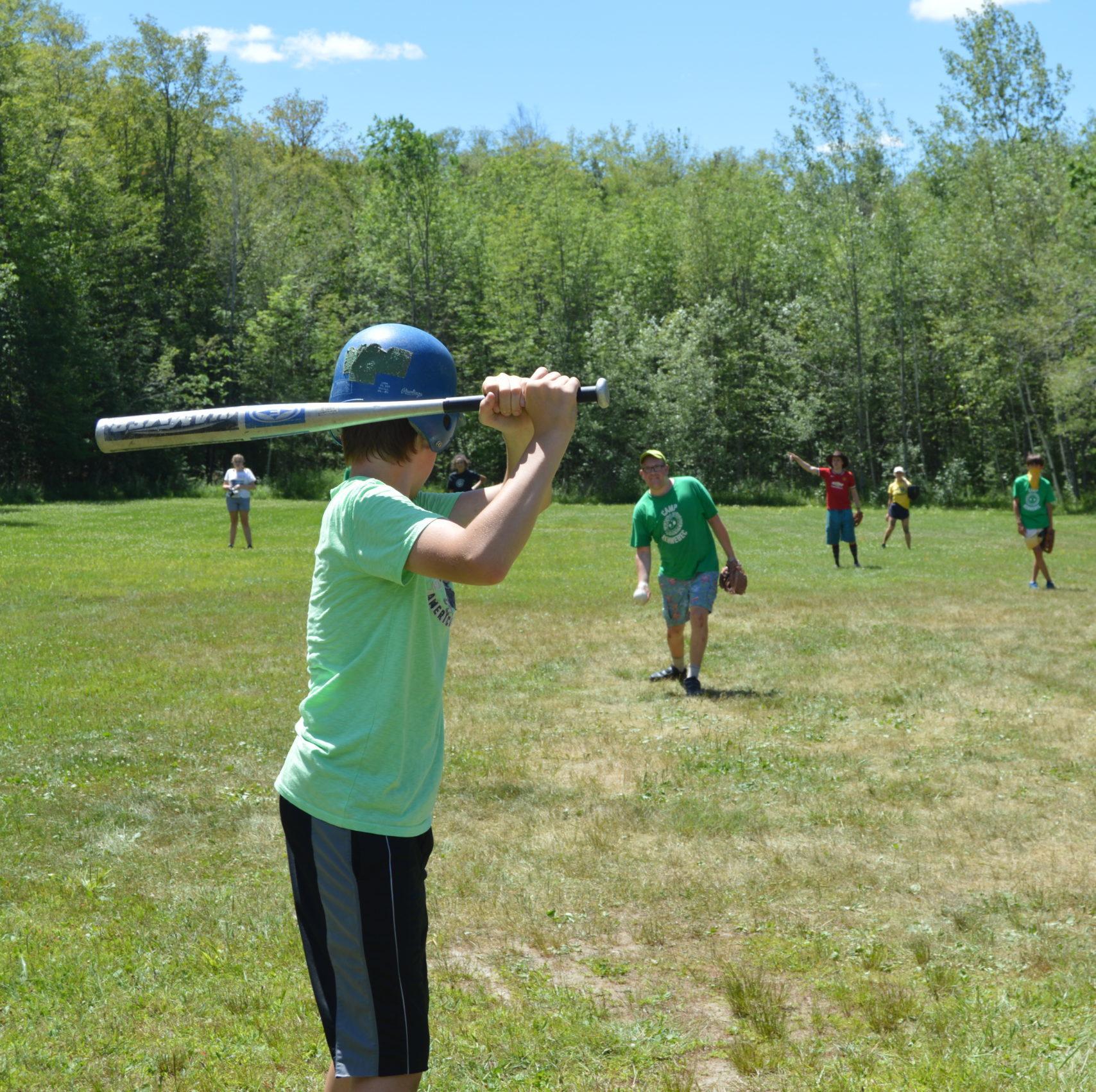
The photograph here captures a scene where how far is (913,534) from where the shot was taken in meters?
31.8

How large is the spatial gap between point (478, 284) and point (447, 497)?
52449mm

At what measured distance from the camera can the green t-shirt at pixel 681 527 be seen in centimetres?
1105

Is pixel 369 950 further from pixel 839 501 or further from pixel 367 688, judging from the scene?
pixel 839 501

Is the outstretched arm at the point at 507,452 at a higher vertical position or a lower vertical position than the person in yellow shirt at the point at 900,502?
higher

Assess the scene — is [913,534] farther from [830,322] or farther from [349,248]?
[349,248]

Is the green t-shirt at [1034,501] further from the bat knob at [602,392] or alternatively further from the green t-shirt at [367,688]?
the green t-shirt at [367,688]

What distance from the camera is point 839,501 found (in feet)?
73.7

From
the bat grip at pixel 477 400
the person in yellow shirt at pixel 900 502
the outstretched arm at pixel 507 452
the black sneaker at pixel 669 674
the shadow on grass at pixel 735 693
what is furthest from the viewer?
the person in yellow shirt at pixel 900 502

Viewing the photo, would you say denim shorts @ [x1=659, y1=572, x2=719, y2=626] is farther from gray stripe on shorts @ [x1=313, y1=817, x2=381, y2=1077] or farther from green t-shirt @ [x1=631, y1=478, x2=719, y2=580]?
gray stripe on shorts @ [x1=313, y1=817, x2=381, y2=1077]

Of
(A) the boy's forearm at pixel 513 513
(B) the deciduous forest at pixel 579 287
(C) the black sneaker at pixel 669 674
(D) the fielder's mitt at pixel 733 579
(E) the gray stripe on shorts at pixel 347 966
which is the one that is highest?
(B) the deciduous forest at pixel 579 287

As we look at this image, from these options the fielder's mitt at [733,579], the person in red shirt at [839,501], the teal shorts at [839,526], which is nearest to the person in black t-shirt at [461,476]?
the person in red shirt at [839,501]

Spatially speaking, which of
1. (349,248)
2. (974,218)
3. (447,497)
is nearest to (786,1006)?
(447,497)

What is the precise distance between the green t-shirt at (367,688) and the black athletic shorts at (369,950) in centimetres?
6

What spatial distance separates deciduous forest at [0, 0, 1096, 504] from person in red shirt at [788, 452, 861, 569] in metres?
20.5
